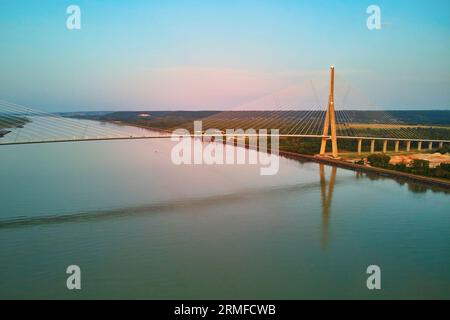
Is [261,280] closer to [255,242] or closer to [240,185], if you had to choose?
[255,242]

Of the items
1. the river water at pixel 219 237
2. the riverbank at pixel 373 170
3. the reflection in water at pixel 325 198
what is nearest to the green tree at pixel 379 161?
the riverbank at pixel 373 170

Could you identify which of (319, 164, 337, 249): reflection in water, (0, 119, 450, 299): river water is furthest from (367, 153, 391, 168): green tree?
(0, 119, 450, 299): river water

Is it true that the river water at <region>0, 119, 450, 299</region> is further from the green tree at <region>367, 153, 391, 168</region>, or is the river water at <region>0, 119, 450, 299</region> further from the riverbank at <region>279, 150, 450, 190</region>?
the green tree at <region>367, 153, 391, 168</region>

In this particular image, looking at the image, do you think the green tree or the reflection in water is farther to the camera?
the green tree

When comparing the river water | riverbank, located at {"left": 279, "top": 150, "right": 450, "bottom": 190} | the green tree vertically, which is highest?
the green tree

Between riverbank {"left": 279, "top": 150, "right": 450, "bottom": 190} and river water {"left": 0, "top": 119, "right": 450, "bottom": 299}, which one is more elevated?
riverbank {"left": 279, "top": 150, "right": 450, "bottom": 190}

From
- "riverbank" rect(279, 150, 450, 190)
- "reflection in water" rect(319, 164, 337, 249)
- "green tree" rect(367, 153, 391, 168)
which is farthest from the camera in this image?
"green tree" rect(367, 153, 391, 168)

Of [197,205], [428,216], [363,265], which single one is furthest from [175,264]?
[428,216]

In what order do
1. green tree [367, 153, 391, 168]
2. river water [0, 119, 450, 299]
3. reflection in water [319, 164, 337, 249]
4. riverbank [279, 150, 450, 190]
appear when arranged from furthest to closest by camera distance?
green tree [367, 153, 391, 168] < riverbank [279, 150, 450, 190] < reflection in water [319, 164, 337, 249] < river water [0, 119, 450, 299]
